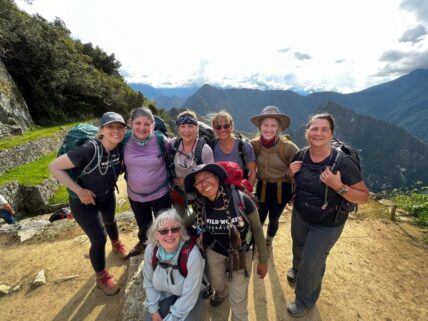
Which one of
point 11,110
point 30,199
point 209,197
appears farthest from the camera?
point 11,110

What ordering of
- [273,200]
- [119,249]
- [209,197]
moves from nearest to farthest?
1. [209,197]
2. [273,200]
3. [119,249]

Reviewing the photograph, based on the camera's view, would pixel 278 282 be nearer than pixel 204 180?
No

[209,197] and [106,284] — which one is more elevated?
[209,197]

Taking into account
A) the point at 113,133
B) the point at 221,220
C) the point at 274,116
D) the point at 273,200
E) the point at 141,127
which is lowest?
the point at 273,200

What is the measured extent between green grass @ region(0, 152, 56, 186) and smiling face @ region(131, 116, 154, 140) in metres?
11.1

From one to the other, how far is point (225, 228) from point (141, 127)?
222 centimetres

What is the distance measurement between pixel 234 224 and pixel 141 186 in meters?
2.09

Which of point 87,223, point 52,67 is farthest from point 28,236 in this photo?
point 52,67

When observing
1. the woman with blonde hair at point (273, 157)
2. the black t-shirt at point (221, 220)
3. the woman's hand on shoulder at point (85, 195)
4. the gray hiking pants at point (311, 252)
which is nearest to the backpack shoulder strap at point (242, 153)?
the woman with blonde hair at point (273, 157)

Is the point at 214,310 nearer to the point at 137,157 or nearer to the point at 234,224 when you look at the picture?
the point at 234,224

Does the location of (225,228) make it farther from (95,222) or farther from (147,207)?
(95,222)

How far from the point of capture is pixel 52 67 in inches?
1040

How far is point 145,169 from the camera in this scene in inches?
175

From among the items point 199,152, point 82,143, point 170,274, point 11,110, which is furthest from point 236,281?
point 11,110
